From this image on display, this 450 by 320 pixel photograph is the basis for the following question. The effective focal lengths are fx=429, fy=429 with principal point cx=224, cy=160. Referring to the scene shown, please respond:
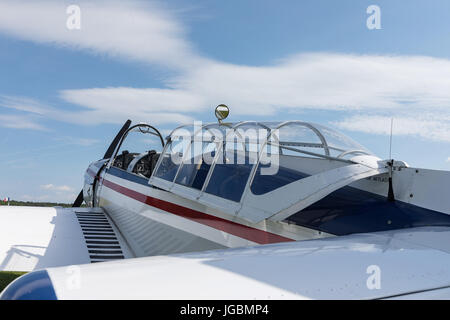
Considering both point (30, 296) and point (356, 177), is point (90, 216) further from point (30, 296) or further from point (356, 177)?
point (30, 296)

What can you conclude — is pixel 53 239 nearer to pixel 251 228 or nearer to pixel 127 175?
pixel 127 175

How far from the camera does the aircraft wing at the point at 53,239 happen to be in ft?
19.3

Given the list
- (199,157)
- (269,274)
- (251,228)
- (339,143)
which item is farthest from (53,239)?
(269,274)

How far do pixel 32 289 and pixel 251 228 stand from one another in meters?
2.11

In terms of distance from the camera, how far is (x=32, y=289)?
1.73 metres

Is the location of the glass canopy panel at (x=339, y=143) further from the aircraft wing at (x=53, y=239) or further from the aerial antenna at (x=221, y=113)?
the aircraft wing at (x=53, y=239)

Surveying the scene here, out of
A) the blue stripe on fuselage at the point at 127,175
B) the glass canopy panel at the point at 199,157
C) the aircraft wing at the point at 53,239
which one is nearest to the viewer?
the glass canopy panel at the point at 199,157

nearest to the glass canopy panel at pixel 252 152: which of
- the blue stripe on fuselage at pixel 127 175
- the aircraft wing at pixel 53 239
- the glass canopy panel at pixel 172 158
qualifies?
the glass canopy panel at pixel 172 158

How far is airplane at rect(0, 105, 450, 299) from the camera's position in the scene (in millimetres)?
1786

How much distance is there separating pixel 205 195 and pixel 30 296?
262 cm

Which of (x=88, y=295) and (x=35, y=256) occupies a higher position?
(x=88, y=295)
